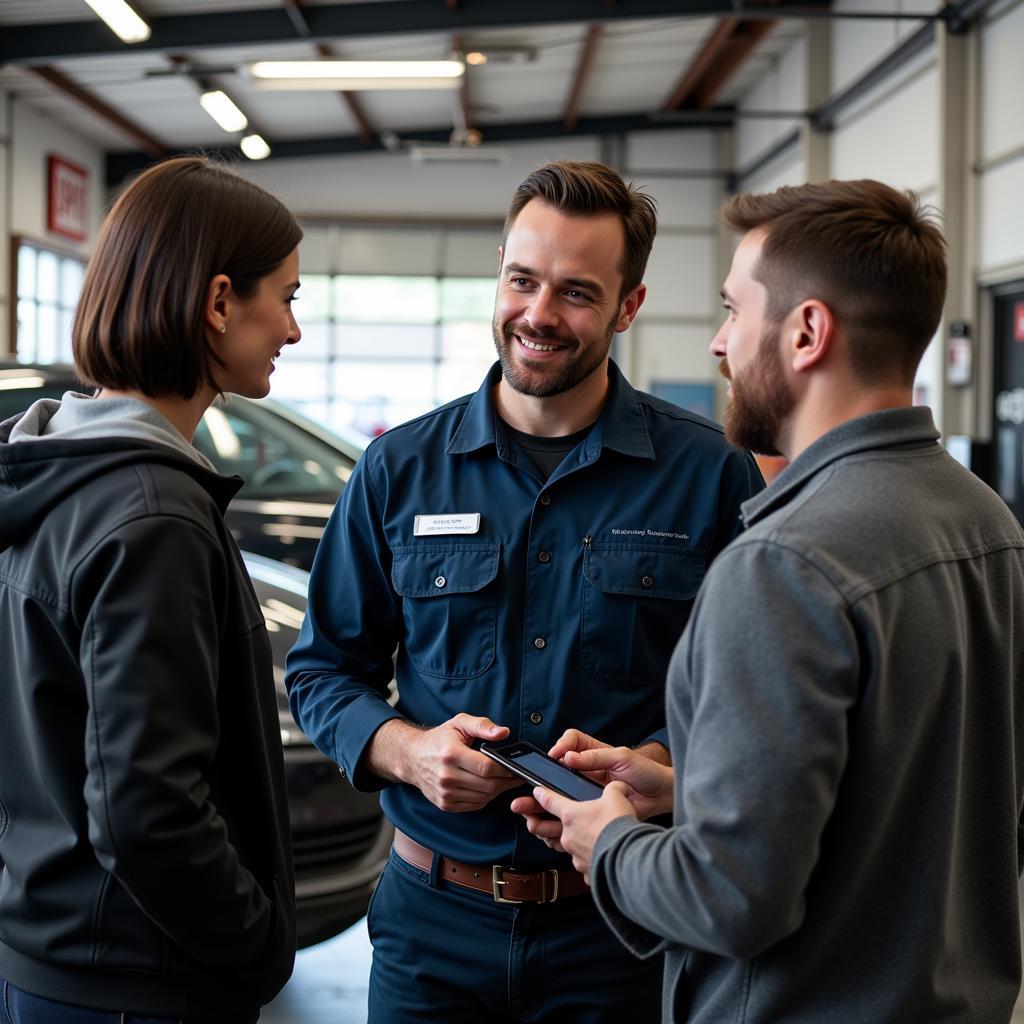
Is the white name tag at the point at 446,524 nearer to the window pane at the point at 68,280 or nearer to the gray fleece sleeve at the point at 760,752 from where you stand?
the gray fleece sleeve at the point at 760,752

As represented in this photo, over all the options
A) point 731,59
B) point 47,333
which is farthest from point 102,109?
point 731,59

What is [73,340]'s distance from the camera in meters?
1.37

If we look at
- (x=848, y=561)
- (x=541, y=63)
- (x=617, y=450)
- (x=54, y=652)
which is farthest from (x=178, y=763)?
(x=541, y=63)

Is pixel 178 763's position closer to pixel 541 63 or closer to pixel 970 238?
pixel 970 238

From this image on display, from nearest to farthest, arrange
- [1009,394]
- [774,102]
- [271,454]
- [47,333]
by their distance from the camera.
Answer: [271,454], [1009,394], [47,333], [774,102]

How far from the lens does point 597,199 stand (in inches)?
72.1

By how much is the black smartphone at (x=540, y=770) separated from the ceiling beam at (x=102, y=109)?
11356mm

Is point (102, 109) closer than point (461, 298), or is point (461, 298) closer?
point (102, 109)

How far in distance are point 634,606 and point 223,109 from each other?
12.3 meters

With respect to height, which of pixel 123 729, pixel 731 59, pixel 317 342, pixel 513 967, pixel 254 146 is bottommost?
pixel 513 967

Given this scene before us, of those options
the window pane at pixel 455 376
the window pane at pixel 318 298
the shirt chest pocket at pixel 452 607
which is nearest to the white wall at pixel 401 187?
the window pane at pixel 318 298

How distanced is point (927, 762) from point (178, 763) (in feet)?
2.39

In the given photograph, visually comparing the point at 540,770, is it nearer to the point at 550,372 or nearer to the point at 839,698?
the point at 839,698

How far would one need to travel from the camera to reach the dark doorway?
29.6 ft
